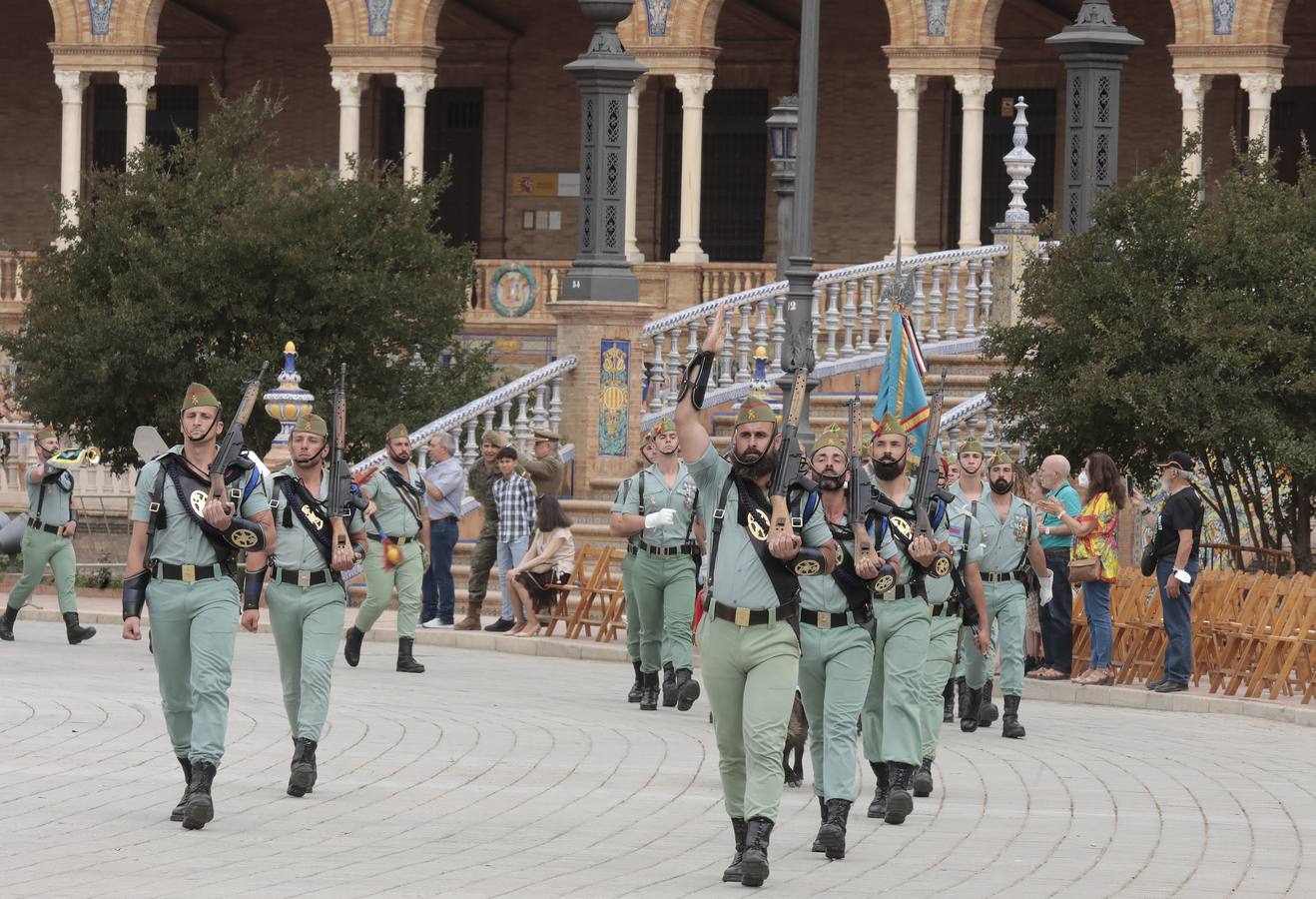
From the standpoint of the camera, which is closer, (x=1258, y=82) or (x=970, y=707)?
(x=970, y=707)

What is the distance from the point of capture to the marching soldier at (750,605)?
879 centimetres

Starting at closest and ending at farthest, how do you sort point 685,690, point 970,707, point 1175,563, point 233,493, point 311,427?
point 233,493 → point 311,427 → point 970,707 → point 685,690 → point 1175,563

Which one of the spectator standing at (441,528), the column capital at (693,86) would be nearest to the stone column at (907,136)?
the column capital at (693,86)

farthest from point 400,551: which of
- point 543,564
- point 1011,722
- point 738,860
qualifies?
point 738,860

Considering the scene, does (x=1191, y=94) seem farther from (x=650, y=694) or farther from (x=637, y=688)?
(x=650, y=694)

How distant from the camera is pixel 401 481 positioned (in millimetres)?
15805

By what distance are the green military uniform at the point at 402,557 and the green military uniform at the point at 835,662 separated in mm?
6302

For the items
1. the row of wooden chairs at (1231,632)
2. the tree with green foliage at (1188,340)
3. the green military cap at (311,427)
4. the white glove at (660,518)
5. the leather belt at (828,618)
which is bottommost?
the row of wooden chairs at (1231,632)

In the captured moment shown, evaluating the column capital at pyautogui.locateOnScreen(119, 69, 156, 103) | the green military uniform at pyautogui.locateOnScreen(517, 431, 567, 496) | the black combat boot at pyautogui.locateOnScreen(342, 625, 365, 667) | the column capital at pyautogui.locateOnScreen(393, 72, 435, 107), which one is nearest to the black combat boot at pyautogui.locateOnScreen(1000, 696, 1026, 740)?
the black combat boot at pyautogui.locateOnScreen(342, 625, 365, 667)

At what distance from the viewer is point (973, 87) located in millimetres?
30328

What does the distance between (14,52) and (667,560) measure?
26.1 meters

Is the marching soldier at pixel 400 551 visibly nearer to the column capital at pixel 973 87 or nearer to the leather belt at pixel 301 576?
the leather belt at pixel 301 576

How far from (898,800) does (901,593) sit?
87 centimetres

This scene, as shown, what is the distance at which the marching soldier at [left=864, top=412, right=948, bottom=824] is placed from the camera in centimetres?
1031
